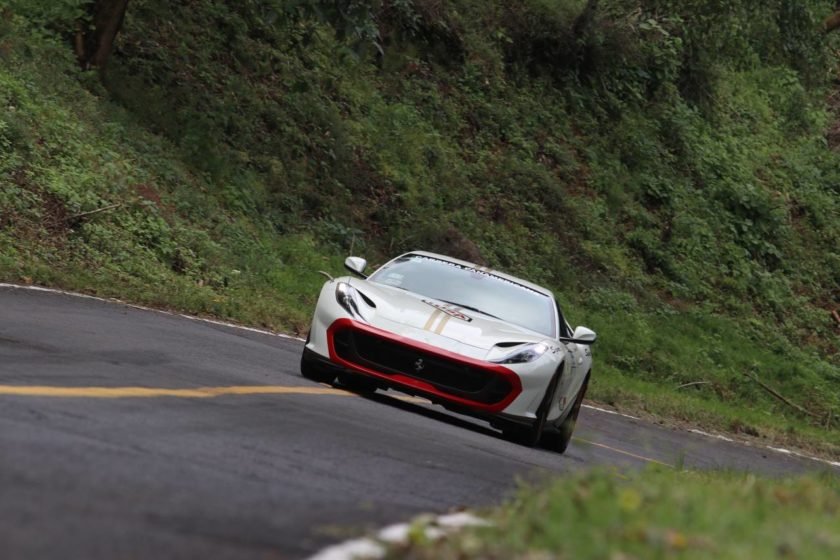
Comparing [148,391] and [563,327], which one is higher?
[563,327]

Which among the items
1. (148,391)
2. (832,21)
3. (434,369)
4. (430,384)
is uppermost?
(832,21)

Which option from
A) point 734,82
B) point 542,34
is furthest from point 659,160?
point 734,82

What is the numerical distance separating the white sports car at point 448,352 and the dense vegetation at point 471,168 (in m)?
5.22

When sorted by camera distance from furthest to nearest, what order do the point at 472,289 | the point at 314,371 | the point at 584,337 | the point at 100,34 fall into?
1. the point at 100,34
2. the point at 472,289
3. the point at 584,337
4. the point at 314,371

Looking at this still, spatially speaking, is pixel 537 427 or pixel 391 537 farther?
pixel 537 427

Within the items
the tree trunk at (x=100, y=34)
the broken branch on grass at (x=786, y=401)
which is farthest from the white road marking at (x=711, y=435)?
the tree trunk at (x=100, y=34)

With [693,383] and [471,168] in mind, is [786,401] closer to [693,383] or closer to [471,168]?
[693,383]

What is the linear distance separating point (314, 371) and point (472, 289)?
5.37ft

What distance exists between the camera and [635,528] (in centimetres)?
520

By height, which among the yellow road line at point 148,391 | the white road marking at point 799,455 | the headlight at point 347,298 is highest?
the headlight at point 347,298

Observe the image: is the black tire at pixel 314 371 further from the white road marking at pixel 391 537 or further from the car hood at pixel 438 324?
the white road marking at pixel 391 537

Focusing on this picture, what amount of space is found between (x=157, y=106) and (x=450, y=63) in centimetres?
1072

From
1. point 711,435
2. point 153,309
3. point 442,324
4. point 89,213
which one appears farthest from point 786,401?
point 442,324

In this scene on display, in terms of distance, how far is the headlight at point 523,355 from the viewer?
1146 cm
